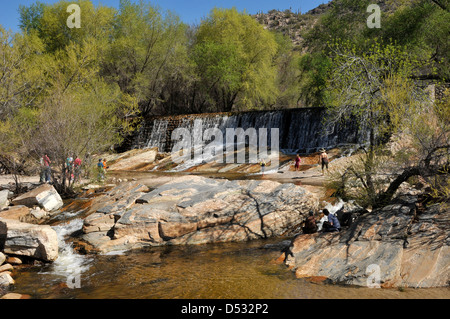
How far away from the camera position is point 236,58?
3656 centimetres

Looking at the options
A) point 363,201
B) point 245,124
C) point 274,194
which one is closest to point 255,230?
point 274,194

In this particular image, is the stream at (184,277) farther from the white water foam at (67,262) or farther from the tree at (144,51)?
the tree at (144,51)

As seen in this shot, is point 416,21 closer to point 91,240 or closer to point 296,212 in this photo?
point 296,212

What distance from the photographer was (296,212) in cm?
1174

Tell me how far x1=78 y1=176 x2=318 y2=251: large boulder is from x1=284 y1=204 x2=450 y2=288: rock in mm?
2517

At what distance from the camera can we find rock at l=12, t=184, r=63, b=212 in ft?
46.0

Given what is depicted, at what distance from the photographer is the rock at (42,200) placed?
14.0m

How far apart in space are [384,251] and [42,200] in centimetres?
1365

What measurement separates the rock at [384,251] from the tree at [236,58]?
29.6 metres

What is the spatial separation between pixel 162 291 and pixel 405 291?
5059 millimetres

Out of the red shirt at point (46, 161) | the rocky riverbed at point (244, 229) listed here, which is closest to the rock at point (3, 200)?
the rocky riverbed at point (244, 229)

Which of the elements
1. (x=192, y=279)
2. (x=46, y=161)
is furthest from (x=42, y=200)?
(x=192, y=279)

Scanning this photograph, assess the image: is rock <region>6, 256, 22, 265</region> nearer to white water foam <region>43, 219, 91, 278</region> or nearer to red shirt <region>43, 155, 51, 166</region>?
white water foam <region>43, 219, 91, 278</region>

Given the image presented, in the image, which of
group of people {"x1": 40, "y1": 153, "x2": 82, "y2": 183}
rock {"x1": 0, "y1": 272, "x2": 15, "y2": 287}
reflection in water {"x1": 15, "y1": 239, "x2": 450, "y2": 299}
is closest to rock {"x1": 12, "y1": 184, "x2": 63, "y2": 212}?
group of people {"x1": 40, "y1": 153, "x2": 82, "y2": 183}
